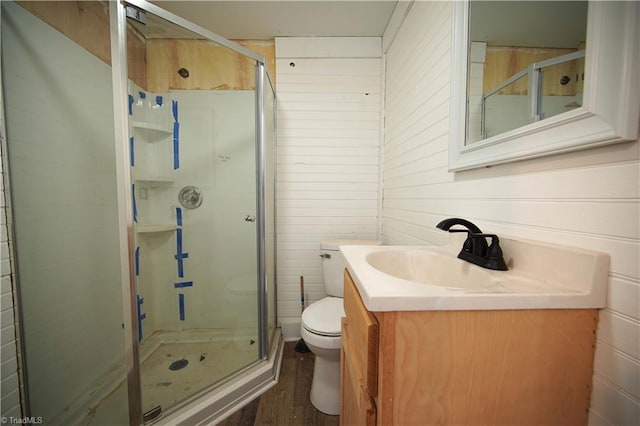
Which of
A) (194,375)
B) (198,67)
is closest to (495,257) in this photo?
(194,375)

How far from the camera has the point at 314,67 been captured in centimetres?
178

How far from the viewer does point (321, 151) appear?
182 cm

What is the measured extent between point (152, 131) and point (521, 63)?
1.76m

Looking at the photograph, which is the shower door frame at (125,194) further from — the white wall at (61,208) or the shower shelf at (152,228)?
the white wall at (61,208)

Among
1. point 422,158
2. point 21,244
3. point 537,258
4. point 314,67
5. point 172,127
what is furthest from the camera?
point 314,67

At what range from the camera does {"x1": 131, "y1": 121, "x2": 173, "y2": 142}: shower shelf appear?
4.20 feet

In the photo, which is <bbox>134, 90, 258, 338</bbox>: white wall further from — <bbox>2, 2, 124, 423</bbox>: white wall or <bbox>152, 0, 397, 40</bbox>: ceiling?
<bbox>152, 0, 397, 40</bbox>: ceiling

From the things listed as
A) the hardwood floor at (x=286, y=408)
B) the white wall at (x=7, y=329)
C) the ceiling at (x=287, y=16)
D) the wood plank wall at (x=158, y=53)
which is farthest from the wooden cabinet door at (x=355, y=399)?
the ceiling at (x=287, y=16)

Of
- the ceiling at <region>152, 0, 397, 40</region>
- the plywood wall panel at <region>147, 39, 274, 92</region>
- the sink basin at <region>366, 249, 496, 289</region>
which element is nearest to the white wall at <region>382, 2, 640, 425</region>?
the sink basin at <region>366, 249, 496, 289</region>

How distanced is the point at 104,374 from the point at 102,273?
1.76 ft

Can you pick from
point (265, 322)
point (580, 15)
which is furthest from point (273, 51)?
point (265, 322)

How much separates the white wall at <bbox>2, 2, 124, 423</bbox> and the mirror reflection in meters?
1.74

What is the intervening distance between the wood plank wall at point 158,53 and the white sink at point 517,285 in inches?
52.8

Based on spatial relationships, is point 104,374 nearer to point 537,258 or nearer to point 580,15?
point 537,258
